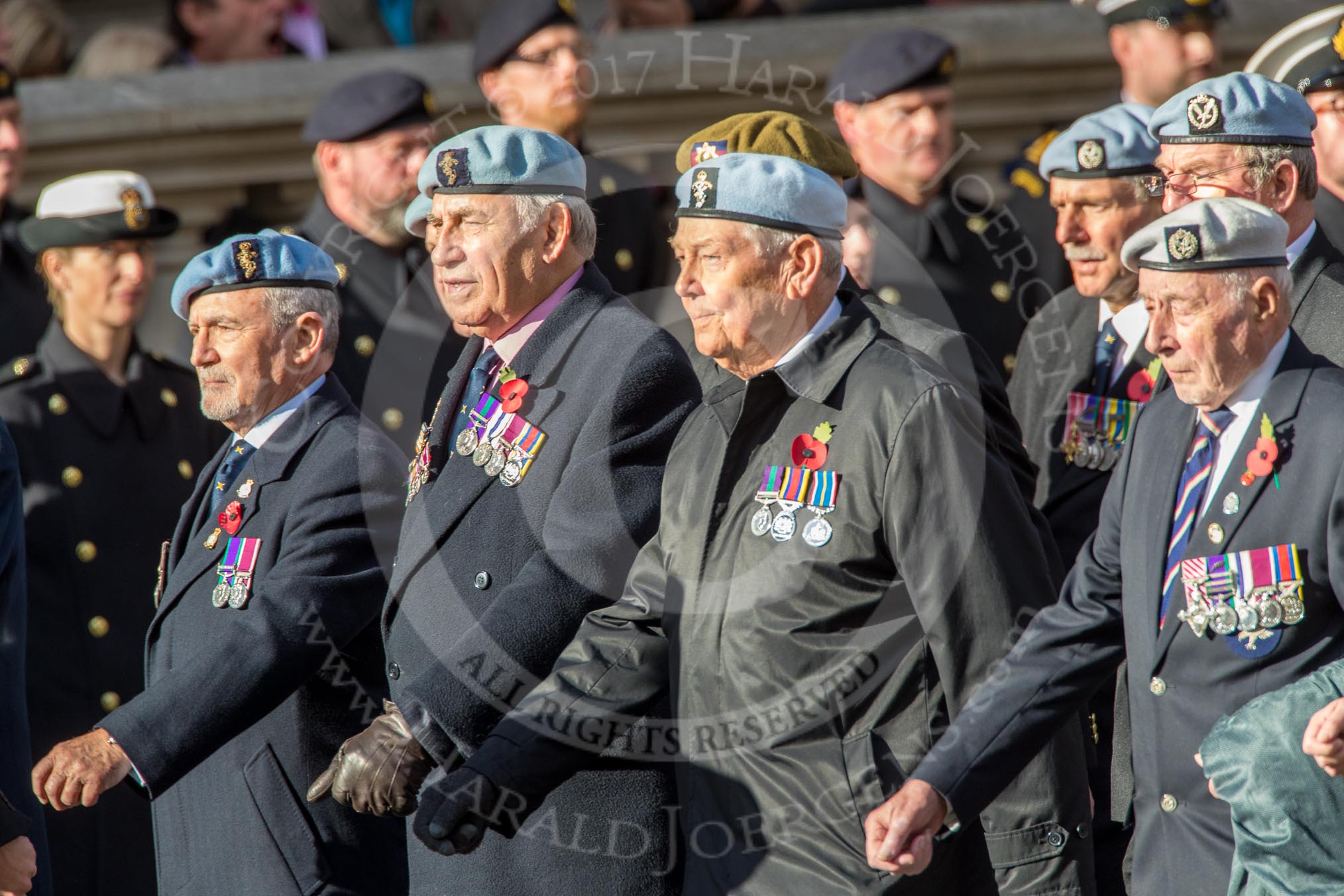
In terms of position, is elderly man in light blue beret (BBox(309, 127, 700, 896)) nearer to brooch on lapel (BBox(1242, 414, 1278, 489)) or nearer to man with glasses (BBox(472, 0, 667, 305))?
brooch on lapel (BBox(1242, 414, 1278, 489))

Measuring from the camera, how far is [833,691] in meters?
3.90

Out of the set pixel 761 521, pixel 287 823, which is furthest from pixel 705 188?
pixel 287 823

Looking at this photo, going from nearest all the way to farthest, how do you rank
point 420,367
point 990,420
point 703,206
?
1. point 703,206
2. point 990,420
3. point 420,367

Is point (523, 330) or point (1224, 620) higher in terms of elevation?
point (523, 330)

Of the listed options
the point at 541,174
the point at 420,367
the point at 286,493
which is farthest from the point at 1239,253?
the point at 420,367

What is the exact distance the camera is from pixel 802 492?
4.02m

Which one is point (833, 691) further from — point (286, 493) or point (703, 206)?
point (286, 493)

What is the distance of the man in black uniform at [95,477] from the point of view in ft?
20.4

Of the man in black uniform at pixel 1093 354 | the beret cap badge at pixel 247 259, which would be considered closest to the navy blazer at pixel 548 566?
the beret cap badge at pixel 247 259

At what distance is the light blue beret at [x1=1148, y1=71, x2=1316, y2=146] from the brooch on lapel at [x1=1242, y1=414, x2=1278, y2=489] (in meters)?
1.11

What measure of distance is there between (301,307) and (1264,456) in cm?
261

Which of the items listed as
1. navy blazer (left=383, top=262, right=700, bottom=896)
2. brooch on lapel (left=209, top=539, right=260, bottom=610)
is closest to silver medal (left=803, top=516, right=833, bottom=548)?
navy blazer (left=383, top=262, right=700, bottom=896)

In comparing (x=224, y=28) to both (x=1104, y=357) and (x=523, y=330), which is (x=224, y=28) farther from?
(x=1104, y=357)

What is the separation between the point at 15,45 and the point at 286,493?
4.05 metres
